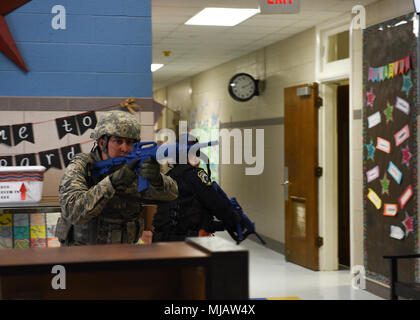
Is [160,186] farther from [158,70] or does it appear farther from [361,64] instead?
[158,70]

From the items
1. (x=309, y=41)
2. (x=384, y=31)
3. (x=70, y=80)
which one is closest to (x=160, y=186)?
(x=70, y=80)

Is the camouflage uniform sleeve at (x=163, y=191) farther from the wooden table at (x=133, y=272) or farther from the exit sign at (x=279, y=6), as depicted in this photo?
the exit sign at (x=279, y=6)

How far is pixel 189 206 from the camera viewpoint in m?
4.20

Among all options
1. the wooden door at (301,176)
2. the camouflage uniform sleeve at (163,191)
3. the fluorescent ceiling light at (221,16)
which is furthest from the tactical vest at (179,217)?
the wooden door at (301,176)

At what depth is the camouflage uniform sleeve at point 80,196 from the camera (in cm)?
250

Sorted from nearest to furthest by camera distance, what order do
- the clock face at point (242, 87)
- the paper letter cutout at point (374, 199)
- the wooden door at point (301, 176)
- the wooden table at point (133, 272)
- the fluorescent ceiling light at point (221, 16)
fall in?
the wooden table at point (133, 272) → the paper letter cutout at point (374, 199) → the fluorescent ceiling light at point (221, 16) → the wooden door at point (301, 176) → the clock face at point (242, 87)

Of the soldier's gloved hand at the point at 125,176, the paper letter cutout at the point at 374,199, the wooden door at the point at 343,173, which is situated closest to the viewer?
the soldier's gloved hand at the point at 125,176

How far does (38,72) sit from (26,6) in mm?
469

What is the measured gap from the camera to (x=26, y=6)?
164 inches

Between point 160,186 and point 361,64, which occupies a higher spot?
point 361,64

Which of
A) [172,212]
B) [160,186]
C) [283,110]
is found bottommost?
[172,212]

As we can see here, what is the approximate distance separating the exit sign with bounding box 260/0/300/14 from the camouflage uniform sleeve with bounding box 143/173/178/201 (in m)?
1.80

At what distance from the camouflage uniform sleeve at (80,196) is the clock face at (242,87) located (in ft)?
20.1

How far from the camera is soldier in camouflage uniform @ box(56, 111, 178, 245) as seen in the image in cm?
267
